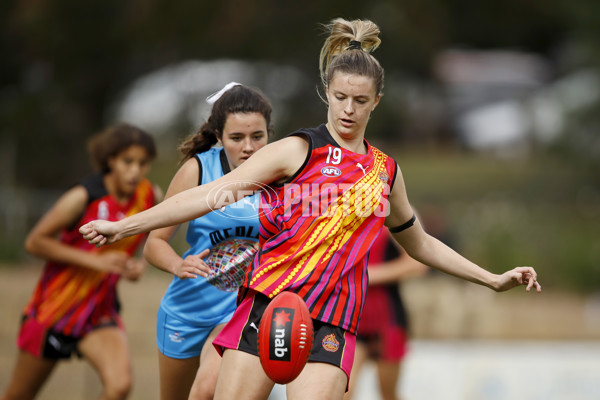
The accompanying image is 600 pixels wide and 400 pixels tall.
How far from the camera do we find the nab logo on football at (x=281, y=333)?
3.37 meters

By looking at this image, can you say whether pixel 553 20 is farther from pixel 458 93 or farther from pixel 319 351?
pixel 319 351

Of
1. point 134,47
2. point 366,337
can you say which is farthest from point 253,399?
point 134,47

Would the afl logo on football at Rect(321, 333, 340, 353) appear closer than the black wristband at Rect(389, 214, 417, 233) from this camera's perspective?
Yes

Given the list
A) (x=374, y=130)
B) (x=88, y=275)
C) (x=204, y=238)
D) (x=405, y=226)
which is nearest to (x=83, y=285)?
(x=88, y=275)

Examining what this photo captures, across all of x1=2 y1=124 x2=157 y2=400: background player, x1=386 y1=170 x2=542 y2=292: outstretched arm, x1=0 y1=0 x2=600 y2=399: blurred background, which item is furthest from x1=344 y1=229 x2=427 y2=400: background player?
x1=386 y1=170 x2=542 y2=292: outstretched arm

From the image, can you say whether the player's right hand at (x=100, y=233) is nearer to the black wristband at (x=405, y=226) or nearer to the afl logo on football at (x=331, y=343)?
the afl logo on football at (x=331, y=343)

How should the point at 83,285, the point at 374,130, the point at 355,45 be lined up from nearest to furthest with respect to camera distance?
the point at 355,45 < the point at 83,285 < the point at 374,130

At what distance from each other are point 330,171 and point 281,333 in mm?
713

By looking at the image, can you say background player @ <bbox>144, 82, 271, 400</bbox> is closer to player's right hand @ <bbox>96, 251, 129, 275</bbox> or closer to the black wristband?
the black wristband

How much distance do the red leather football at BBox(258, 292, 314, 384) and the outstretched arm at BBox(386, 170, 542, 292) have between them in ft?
2.44

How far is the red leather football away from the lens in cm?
338

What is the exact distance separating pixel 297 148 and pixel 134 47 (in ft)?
37.6

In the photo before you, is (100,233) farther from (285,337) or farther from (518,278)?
(518,278)

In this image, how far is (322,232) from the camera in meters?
3.56
